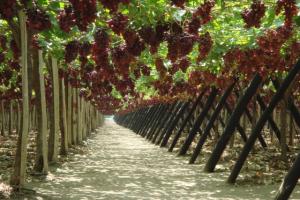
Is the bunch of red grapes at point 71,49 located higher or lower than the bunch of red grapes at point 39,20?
lower

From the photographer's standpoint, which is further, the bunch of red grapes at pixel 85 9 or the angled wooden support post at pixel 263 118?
the angled wooden support post at pixel 263 118

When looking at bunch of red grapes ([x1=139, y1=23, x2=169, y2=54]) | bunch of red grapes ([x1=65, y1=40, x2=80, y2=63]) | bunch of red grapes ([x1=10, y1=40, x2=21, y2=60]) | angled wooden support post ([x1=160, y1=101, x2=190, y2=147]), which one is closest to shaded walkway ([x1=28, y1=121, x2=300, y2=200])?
bunch of red grapes ([x1=10, y1=40, x2=21, y2=60])

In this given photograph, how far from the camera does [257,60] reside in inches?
475

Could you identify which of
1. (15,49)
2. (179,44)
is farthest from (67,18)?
(15,49)

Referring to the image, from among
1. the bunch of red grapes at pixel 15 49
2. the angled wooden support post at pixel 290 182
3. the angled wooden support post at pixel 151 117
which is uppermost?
the bunch of red grapes at pixel 15 49

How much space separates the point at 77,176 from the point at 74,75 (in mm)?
5554

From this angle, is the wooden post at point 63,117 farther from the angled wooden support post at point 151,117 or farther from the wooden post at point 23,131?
the angled wooden support post at point 151,117

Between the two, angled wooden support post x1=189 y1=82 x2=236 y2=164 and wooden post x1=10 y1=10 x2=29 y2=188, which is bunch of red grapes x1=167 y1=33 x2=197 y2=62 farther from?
angled wooden support post x1=189 y1=82 x2=236 y2=164

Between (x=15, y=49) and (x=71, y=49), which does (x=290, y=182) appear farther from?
(x=15, y=49)

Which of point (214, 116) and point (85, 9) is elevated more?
point (85, 9)

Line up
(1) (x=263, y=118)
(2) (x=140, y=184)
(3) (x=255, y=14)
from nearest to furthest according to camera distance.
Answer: (3) (x=255, y=14) → (1) (x=263, y=118) → (2) (x=140, y=184)

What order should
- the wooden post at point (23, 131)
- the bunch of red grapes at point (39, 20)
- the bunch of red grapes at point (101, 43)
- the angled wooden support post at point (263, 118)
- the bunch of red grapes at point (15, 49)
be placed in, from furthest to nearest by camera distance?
the angled wooden support post at point (263, 118) < the bunch of red grapes at point (15, 49) < the wooden post at point (23, 131) < the bunch of red grapes at point (101, 43) < the bunch of red grapes at point (39, 20)

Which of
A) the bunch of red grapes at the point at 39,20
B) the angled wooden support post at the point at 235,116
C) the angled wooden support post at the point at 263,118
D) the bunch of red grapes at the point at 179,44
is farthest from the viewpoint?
the angled wooden support post at the point at 235,116

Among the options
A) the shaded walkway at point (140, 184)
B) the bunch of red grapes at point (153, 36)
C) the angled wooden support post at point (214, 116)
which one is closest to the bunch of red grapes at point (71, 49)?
the bunch of red grapes at point (153, 36)
